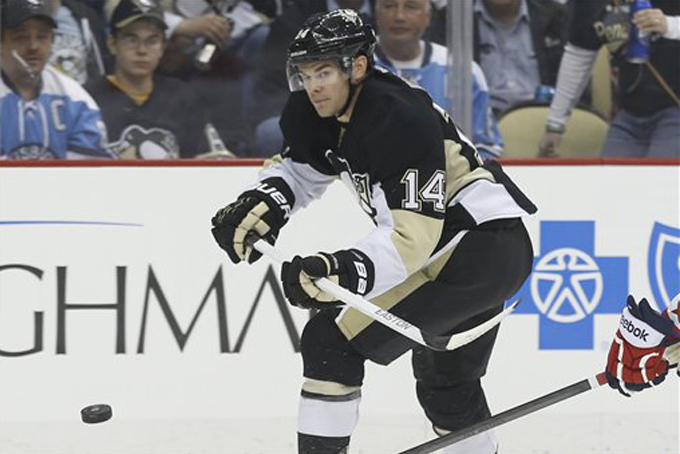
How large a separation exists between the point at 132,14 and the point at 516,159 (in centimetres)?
113

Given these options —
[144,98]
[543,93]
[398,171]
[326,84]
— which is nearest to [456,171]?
[398,171]

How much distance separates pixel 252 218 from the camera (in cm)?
316

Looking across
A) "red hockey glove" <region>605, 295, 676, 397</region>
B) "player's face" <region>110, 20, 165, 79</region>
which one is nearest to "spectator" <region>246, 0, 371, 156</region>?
"player's face" <region>110, 20, 165, 79</region>

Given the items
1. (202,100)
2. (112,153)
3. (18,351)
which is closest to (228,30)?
(202,100)

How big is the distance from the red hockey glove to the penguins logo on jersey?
1.55 meters

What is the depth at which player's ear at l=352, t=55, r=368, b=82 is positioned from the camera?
3000 millimetres

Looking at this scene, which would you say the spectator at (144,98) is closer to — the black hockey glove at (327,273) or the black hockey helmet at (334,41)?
the black hockey helmet at (334,41)

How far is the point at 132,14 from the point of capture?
405cm

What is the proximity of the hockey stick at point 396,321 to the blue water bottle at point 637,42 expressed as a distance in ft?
4.16

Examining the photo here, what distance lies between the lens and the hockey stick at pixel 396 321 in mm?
2854

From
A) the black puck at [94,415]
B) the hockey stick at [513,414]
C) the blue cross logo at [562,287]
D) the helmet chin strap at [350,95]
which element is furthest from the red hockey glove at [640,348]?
the black puck at [94,415]

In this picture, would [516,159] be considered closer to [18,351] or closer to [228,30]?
[228,30]

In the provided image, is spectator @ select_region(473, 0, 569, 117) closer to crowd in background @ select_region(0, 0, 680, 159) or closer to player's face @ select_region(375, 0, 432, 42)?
crowd in background @ select_region(0, 0, 680, 159)

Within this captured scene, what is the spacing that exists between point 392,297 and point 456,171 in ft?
0.98
